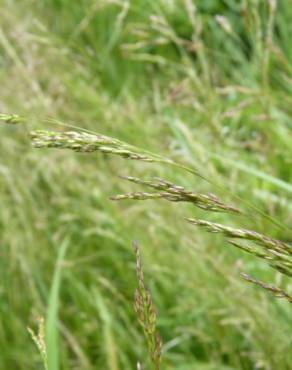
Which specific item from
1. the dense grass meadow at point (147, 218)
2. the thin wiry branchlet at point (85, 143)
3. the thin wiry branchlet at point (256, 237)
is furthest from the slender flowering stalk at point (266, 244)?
the dense grass meadow at point (147, 218)

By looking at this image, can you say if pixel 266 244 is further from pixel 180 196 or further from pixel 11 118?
pixel 11 118

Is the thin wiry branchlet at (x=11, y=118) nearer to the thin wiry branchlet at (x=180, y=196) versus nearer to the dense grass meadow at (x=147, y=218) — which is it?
the thin wiry branchlet at (x=180, y=196)

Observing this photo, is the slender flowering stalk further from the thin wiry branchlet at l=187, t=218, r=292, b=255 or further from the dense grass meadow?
the dense grass meadow

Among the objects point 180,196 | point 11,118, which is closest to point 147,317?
point 180,196

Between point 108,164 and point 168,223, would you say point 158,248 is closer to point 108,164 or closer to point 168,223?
point 168,223

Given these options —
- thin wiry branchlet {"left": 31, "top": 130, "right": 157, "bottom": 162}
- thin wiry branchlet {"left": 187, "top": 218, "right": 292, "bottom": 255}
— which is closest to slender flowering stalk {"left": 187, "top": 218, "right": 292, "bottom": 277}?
thin wiry branchlet {"left": 187, "top": 218, "right": 292, "bottom": 255}

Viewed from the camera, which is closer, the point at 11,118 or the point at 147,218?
the point at 11,118
